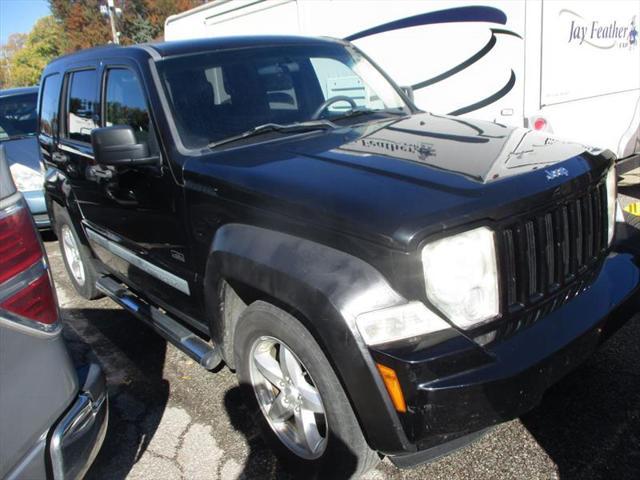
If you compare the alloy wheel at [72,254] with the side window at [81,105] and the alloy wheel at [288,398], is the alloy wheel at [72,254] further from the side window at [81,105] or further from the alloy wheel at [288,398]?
the alloy wheel at [288,398]

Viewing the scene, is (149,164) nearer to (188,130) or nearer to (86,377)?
(188,130)

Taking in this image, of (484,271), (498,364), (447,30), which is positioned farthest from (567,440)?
(447,30)

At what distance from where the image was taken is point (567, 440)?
2.55m

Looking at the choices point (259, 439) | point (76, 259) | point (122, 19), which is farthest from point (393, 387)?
point (122, 19)

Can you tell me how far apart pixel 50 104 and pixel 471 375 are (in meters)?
4.29

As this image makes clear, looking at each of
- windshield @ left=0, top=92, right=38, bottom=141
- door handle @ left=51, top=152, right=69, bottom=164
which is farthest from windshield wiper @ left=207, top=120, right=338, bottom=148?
windshield @ left=0, top=92, right=38, bottom=141

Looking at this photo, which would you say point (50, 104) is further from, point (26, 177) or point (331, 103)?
point (331, 103)

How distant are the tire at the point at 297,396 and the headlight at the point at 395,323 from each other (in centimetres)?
28

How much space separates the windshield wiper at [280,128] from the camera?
2.88 meters

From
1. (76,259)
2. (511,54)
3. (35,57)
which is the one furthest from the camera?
(35,57)

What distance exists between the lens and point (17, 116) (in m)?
7.95

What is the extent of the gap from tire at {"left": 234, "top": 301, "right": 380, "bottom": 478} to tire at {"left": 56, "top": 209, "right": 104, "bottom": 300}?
8.26 ft

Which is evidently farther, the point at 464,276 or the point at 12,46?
the point at 12,46

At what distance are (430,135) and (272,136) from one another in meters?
0.84
